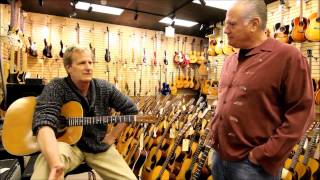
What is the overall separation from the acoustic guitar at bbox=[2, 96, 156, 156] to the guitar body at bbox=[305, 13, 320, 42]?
3841 millimetres

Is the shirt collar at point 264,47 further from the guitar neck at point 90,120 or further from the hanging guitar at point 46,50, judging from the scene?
the hanging guitar at point 46,50

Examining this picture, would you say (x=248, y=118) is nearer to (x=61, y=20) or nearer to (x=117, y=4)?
(x=117, y=4)

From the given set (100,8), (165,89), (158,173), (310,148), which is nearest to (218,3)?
(100,8)

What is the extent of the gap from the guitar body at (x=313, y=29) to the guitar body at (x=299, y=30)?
4.9 inches

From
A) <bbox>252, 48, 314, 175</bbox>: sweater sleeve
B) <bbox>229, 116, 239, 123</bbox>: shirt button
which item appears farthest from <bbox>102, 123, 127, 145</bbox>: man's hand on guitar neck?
<bbox>252, 48, 314, 175</bbox>: sweater sleeve

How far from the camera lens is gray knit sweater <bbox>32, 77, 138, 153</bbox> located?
1.92 meters

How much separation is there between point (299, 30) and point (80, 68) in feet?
13.6

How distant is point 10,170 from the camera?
2.42 metres

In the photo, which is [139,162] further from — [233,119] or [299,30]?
[299,30]

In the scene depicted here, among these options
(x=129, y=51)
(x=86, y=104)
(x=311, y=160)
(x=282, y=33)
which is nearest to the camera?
(x=86, y=104)

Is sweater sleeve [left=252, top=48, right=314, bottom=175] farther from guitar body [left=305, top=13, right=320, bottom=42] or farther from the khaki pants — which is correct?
guitar body [left=305, top=13, right=320, bottom=42]

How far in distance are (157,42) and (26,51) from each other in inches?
176

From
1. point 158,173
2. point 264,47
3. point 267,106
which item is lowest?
point 158,173

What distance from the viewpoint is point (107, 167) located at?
2.16 metres
